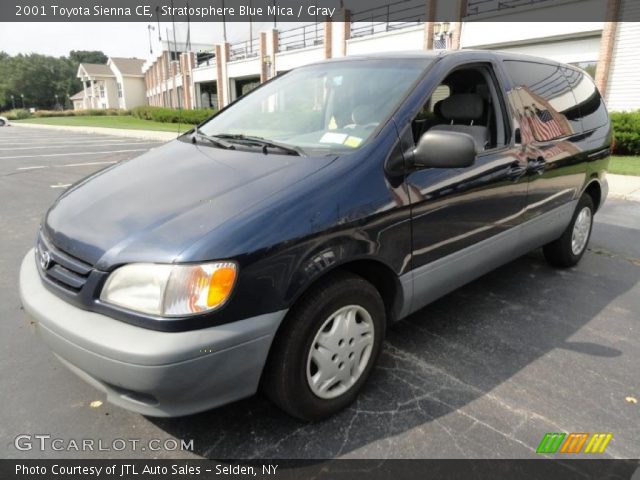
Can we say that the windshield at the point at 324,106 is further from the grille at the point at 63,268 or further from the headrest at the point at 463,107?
the grille at the point at 63,268

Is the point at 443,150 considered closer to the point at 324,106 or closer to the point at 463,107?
the point at 324,106

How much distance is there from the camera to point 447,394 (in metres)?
2.65

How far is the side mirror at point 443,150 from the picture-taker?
96.1 inches

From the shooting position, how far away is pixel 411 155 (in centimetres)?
252

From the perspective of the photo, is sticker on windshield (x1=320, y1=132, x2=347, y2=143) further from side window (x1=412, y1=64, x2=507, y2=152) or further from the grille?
the grille

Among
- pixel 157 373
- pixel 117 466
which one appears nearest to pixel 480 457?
pixel 157 373

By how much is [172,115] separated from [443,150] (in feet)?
119

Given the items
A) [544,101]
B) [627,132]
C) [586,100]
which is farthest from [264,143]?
[627,132]

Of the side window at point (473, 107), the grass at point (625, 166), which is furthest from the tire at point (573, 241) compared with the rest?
the grass at point (625, 166)

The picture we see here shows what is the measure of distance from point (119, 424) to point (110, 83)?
84.7m

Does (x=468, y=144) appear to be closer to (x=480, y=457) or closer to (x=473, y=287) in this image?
(x=480, y=457)

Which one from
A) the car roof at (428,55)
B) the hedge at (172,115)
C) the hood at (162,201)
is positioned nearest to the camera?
the hood at (162,201)

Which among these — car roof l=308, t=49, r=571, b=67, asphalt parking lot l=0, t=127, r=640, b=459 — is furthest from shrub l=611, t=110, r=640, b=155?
car roof l=308, t=49, r=571, b=67

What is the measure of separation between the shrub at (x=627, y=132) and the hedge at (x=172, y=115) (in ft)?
54.9
